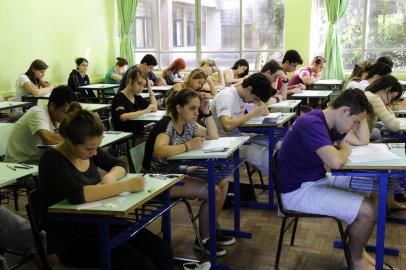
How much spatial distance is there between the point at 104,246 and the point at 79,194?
0.75 feet

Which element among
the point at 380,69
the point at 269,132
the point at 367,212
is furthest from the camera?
the point at 380,69

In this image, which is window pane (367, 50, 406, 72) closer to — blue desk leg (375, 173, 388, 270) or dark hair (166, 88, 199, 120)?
dark hair (166, 88, 199, 120)

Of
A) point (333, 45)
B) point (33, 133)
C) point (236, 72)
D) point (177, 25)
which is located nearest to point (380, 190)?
point (33, 133)

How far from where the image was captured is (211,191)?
2539 mm

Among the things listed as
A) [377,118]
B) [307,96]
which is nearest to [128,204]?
[377,118]

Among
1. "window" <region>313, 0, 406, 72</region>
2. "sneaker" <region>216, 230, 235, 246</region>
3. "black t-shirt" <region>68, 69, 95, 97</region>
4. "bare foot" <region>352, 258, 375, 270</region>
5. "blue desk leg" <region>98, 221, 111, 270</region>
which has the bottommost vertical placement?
"sneaker" <region>216, 230, 235, 246</region>

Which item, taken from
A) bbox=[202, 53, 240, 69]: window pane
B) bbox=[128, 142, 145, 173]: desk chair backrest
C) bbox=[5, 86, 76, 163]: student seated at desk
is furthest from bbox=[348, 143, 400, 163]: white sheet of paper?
bbox=[202, 53, 240, 69]: window pane

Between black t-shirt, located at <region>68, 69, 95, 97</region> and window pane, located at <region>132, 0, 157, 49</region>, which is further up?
window pane, located at <region>132, 0, 157, 49</region>

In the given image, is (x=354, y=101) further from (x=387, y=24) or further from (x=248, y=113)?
(x=387, y=24)

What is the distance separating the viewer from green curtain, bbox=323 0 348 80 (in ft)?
25.4

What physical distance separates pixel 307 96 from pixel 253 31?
130 inches

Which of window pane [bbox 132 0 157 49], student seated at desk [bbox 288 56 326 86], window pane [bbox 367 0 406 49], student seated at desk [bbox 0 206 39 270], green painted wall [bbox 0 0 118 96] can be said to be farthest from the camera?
window pane [bbox 132 0 157 49]

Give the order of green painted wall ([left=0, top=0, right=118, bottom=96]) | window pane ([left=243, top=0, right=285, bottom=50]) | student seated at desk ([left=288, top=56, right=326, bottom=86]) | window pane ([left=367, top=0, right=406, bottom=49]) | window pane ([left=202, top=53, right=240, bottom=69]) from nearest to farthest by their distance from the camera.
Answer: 1. green painted wall ([left=0, top=0, right=118, bottom=96])
2. student seated at desk ([left=288, top=56, right=326, bottom=86])
3. window pane ([left=367, top=0, right=406, bottom=49])
4. window pane ([left=243, top=0, right=285, bottom=50])
5. window pane ([left=202, top=53, right=240, bottom=69])

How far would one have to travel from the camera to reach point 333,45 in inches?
309
